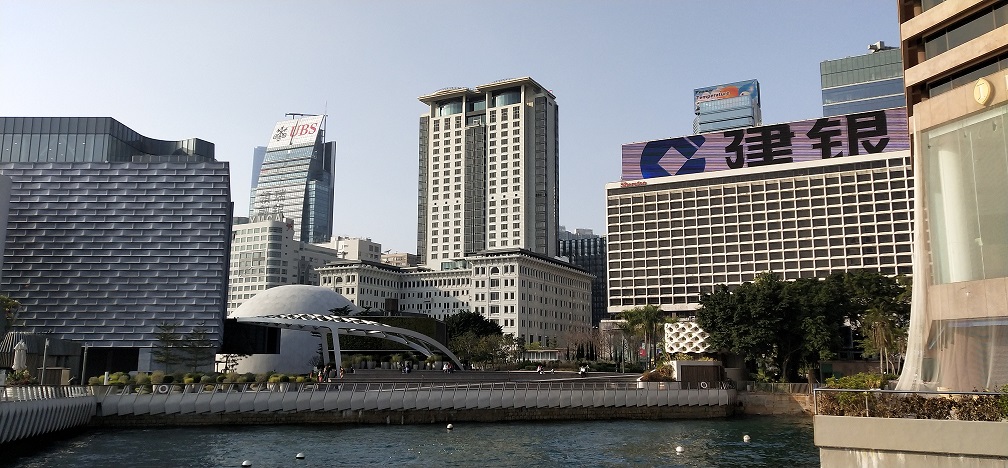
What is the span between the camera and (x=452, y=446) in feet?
154

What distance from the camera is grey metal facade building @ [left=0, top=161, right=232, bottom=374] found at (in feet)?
294

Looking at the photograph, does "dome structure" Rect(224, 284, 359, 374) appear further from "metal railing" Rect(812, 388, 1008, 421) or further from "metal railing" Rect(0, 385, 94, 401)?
"metal railing" Rect(812, 388, 1008, 421)

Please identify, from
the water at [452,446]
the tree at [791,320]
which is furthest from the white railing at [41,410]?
the tree at [791,320]

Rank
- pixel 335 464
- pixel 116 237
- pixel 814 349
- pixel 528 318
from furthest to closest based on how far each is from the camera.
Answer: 1. pixel 528 318
2. pixel 116 237
3. pixel 814 349
4. pixel 335 464

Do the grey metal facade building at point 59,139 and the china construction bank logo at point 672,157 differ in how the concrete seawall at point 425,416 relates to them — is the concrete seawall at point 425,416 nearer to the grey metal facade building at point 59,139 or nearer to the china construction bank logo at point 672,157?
the grey metal facade building at point 59,139

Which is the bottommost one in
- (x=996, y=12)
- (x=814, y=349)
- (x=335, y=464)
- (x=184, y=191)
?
(x=335, y=464)

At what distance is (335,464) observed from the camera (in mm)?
39875

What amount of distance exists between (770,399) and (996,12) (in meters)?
50.6

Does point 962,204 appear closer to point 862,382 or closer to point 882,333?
point 862,382

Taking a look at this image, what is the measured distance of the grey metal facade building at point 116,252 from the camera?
8975 centimetres

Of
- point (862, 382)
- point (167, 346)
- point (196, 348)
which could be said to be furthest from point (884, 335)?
point (167, 346)

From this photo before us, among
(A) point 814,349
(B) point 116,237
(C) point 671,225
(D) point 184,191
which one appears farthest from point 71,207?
(C) point 671,225

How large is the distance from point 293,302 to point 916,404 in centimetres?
10761

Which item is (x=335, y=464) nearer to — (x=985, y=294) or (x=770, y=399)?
(x=985, y=294)
